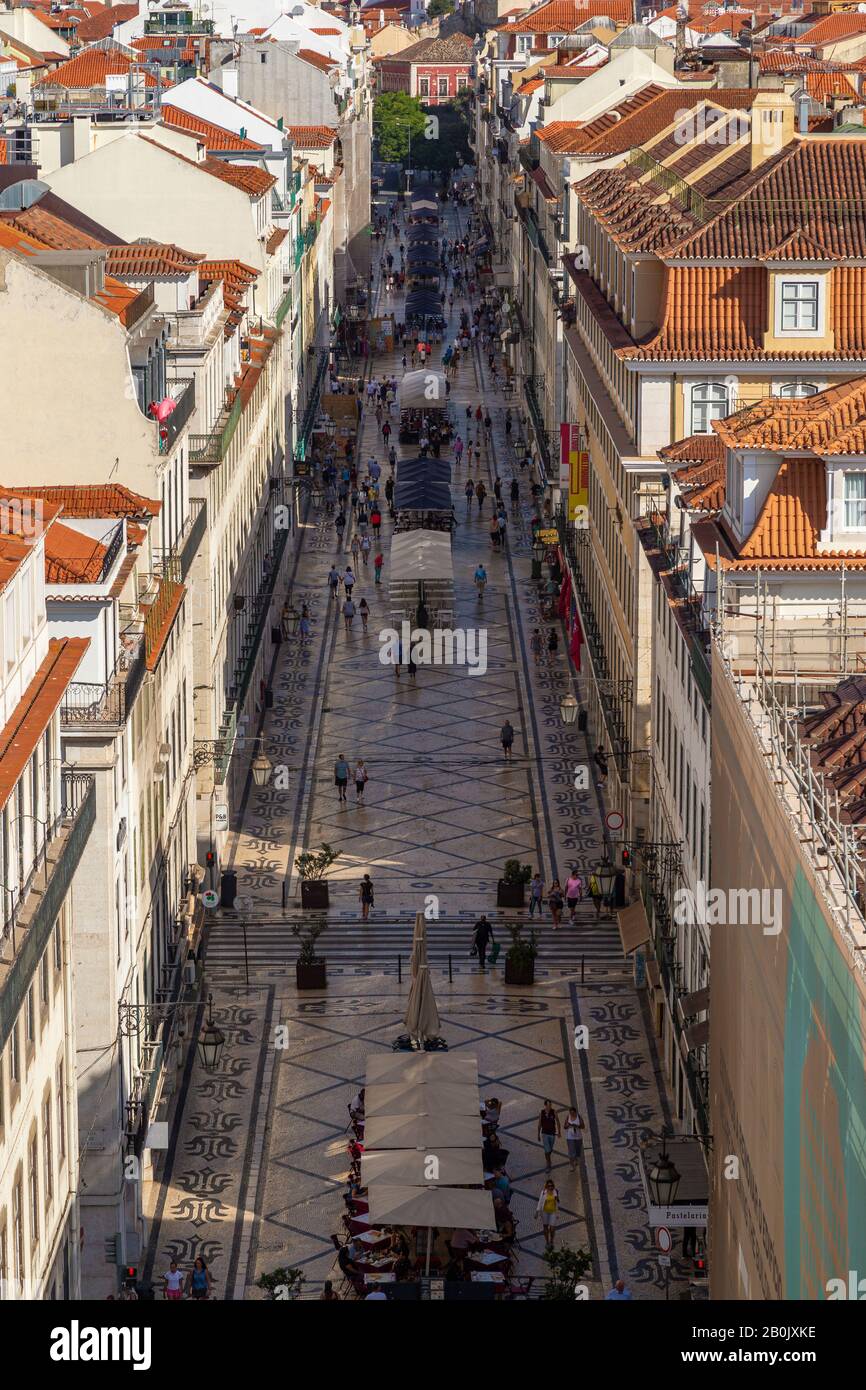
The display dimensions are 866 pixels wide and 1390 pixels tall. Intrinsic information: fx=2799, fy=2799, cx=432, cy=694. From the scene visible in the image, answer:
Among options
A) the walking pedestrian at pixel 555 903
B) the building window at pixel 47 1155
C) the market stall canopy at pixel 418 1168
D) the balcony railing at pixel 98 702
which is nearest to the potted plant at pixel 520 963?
the walking pedestrian at pixel 555 903

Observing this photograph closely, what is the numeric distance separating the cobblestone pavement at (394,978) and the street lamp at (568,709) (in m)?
0.48

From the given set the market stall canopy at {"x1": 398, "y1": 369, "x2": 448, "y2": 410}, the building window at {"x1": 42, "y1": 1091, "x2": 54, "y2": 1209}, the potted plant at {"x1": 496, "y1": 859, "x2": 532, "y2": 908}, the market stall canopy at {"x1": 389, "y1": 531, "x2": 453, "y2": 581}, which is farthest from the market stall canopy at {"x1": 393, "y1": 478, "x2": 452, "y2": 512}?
the building window at {"x1": 42, "y1": 1091, "x2": 54, "y2": 1209}

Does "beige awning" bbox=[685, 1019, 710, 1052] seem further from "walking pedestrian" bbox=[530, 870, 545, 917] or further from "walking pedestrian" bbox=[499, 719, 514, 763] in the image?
"walking pedestrian" bbox=[499, 719, 514, 763]

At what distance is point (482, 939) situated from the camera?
48062 mm

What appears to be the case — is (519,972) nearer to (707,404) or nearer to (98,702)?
(707,404)

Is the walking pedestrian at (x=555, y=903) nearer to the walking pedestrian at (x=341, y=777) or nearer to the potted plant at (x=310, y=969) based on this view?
the potted plant at (x=310, y=969)

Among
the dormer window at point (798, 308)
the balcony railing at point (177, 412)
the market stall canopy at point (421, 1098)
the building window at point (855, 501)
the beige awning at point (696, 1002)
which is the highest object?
the dormer window at point (798, 308)

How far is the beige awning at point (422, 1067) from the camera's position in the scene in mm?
39312

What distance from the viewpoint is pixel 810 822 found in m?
22.6

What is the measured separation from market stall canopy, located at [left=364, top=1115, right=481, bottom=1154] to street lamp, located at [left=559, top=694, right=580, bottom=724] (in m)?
23.7
